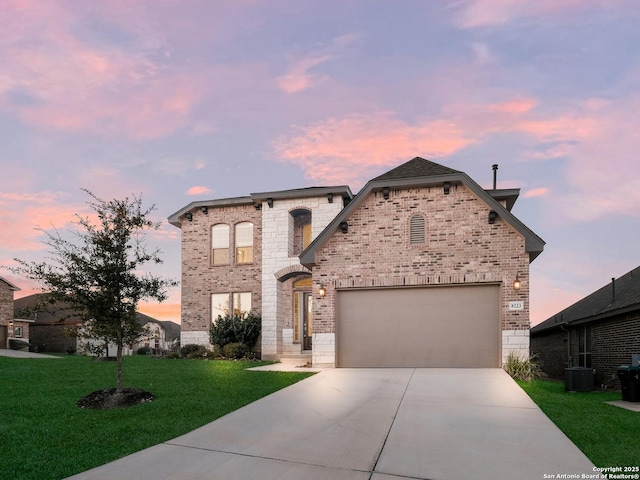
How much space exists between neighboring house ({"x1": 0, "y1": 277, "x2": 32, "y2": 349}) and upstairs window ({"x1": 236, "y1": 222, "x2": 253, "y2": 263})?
2209 centimetres

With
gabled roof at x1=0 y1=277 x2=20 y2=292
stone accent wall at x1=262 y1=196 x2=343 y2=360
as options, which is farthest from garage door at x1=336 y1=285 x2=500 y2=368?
gabled roof at x1=0 y1=277 x2=20 y2=292

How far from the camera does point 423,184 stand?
15227 mm

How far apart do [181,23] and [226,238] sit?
11444 mm

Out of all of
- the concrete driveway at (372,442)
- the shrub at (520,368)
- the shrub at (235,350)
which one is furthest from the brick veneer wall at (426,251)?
the shrub at (235,350)

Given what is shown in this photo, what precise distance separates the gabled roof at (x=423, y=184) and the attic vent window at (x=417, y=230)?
1.12m

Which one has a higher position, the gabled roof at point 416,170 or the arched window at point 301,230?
the gabled roof at point 416,170

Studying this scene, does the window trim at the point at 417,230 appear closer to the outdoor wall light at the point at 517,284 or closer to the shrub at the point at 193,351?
the outdoor wall light at the point at 517,284

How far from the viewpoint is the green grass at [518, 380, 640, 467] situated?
6.23 metres

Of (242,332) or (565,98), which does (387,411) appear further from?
(242,332)

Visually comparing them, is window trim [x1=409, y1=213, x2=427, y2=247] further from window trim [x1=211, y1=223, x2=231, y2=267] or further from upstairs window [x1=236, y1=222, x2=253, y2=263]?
window trim [x1=211, y1=223, x2=231, y2=267]

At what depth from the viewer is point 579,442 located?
689 cm

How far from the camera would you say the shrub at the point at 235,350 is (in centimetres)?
2010

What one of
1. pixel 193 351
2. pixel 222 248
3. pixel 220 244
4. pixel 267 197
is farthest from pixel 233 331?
pixel 267 197

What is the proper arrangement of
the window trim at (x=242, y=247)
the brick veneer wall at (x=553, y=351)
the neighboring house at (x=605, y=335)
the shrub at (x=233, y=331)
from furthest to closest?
the window trim at (x=242, y=247) < the brick veneer wall at (x=553, y=351) < the shrub at (x=233, y=331) < the neighboring house at (x=605, y=335)
